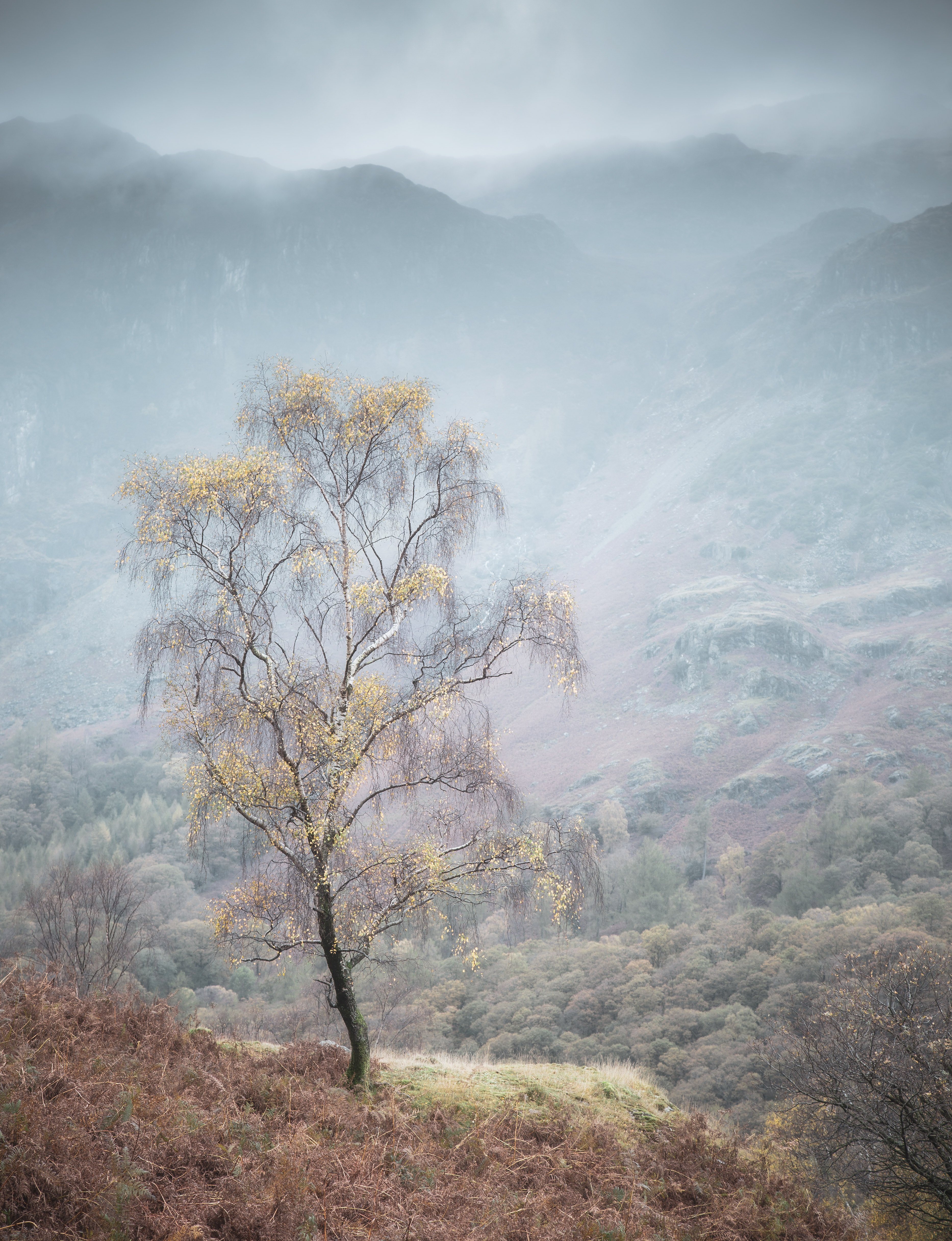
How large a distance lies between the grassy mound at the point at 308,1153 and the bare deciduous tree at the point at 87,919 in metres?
21.6

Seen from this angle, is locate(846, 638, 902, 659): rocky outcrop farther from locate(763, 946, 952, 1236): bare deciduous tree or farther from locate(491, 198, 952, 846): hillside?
locate(763, 946, 952, 1236): bare deciduous tree

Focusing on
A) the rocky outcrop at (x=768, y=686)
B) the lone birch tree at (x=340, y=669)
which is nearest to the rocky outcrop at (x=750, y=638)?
the rocky outcrop at (x=768, y=686)

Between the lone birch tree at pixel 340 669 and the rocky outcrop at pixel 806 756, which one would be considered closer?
the lone birch tree at pixel 340 669

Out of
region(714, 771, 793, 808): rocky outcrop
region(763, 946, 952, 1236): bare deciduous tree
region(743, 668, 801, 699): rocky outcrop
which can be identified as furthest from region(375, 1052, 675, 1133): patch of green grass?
region(743, 668, 801, 699): rocky outcrop

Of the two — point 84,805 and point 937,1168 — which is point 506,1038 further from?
point 84,805

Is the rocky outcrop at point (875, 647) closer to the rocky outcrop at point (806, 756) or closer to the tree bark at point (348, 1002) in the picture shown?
the rocky outcrop at point (806, 756)

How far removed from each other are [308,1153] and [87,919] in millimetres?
35947

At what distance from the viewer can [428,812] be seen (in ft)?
32.3

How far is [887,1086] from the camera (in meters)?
12.6

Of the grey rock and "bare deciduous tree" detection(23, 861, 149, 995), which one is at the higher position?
the grey rock

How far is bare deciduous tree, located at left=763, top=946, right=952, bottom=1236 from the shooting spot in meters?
11.6

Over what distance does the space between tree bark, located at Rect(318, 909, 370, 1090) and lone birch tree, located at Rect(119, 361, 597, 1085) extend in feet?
0.11

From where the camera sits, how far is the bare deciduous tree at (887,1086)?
1156cm

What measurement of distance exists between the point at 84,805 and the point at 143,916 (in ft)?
185
